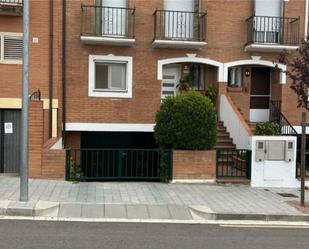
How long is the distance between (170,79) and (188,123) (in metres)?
5.02

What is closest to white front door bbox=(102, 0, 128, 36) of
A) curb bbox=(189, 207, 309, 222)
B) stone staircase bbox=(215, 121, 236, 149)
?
stone staircase bbox=(215, 121, 236, 149)

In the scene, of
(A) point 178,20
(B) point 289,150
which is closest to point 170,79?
(A) point 178,20

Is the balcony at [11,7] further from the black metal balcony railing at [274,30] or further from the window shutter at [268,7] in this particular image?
the window shutter at [268,7]

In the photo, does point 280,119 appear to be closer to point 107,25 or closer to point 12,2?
point 107,25

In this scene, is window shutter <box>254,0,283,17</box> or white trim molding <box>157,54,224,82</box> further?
window shutter <box>254,0,283,17</box>

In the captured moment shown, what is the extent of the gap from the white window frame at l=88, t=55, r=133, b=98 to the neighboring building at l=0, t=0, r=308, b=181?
0.04m

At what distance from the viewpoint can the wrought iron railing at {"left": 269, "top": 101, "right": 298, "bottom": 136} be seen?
17962mm

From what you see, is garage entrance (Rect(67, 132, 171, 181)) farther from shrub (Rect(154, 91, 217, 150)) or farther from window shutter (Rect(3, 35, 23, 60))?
window shutter (Rect(3, 35, 23, 60))

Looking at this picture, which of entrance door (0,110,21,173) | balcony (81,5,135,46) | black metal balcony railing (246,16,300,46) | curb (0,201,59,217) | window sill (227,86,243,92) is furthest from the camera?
window sill (227,86,243,92)

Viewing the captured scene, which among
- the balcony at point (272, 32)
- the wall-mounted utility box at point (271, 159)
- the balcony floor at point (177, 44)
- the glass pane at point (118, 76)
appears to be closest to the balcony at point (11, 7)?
the glass pane at point (118, 76)

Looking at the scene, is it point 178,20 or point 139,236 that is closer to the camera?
point 139,236

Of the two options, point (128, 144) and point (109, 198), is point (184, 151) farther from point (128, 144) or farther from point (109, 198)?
point (128, 144)

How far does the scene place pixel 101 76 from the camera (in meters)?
18.1

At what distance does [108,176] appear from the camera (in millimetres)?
14609
